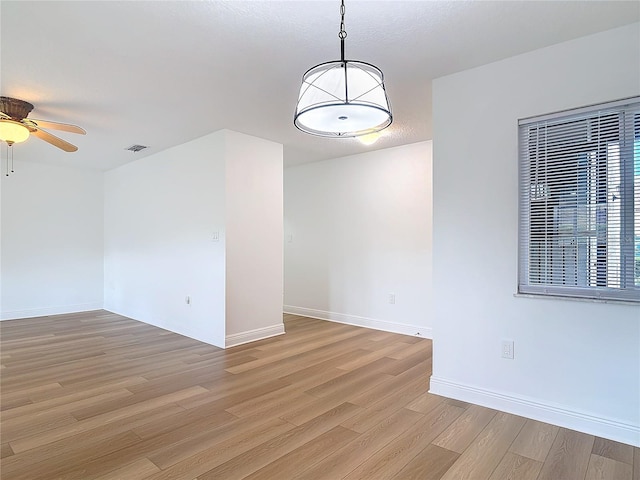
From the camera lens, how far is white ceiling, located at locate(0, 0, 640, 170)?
6.61ft

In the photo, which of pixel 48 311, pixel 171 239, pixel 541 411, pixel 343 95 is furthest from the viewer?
pixel 48 311

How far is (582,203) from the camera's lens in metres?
2.34

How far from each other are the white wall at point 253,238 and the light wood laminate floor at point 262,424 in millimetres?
522

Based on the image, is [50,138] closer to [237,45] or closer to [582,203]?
[237,45]

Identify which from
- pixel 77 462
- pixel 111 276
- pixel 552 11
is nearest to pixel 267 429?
pixel 77 462

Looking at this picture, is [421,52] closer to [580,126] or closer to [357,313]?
[580,126]

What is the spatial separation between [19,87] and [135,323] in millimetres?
3482

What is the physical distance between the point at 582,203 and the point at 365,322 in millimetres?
3396

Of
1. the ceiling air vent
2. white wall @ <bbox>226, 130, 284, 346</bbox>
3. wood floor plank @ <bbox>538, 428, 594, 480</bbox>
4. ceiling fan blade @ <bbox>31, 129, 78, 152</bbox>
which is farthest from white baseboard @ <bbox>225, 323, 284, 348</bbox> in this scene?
wood floor plank @ <bbox>538, 428, 594, 480</bbox>

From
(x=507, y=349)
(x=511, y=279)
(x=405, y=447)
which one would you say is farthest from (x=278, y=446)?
(x=511, y=279)

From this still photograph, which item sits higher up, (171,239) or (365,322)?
(171,239)

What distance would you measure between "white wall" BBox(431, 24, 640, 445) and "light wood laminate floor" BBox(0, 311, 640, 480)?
19 centimetres

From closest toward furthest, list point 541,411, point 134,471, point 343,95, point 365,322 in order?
1. point 343,95
2. point 134,471
3. point 541,411
4. point 365,322

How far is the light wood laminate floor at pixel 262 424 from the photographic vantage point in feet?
6.37
